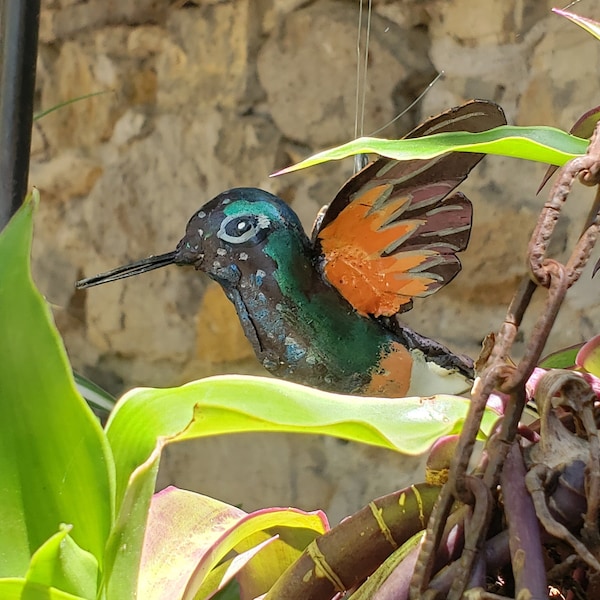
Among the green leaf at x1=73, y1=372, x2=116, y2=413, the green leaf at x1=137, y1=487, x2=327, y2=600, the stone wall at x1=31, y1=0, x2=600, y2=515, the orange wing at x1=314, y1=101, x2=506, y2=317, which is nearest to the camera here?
the green leaf at x1=137, y1=487, x2=327, y2=600

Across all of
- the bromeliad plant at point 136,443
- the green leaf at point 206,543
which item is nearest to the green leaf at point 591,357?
the bromeliad plant at point 136,443

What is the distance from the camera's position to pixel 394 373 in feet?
1.77

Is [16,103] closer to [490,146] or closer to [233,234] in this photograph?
[233,234]

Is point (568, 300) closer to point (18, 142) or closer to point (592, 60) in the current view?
point (592, 60)

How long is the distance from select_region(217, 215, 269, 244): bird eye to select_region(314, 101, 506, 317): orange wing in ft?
0.14

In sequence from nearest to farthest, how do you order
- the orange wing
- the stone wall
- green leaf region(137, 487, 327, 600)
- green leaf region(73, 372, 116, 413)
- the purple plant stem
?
the purple plant stem < green leaf region(137, 487, 327, 600) < the orange wing < green leaf region(73, 372, 116, 413) < the stone wall

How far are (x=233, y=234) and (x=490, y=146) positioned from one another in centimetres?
29

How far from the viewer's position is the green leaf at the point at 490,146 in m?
0.27

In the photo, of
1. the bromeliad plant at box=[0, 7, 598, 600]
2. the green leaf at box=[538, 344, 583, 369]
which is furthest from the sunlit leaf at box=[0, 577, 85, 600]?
the green leaf at box=[538, 344, 583, 369]

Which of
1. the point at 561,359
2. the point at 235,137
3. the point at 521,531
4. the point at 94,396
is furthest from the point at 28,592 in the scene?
the point at 235,137

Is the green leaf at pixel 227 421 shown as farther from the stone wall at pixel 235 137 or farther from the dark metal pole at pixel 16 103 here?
the stone wall at pixel 235 137

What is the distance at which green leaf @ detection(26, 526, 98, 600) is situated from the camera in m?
0.24

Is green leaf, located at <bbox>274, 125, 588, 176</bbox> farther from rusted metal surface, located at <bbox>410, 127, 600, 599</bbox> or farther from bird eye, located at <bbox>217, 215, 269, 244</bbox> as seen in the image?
bird eye, located at <bbox>217, 215, 269, 244</bbox>

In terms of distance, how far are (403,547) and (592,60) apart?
744 mm
